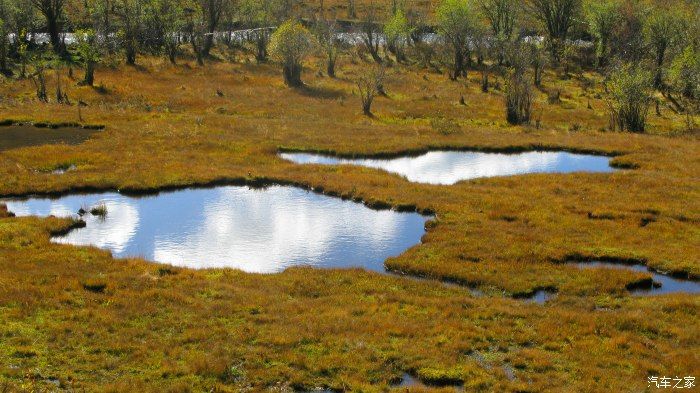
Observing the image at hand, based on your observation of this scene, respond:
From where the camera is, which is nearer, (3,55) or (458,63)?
(3,55)

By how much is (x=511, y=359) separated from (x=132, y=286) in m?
12.6

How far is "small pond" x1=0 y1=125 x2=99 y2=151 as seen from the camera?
46688mm

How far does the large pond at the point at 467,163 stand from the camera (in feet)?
139

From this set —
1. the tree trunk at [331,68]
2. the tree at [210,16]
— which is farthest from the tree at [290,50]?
the tree at [210,16]

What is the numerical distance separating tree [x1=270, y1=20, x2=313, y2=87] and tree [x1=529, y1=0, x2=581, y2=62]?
3938cm

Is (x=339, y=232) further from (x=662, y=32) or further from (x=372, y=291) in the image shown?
(x=662, y=32)

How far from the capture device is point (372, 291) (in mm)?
24281

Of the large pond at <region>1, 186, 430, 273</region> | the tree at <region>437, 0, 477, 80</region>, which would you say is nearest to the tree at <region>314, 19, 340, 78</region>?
the tree at <region>437, 0, 477, 80</region>

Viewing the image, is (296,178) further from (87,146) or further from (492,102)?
(492,102)

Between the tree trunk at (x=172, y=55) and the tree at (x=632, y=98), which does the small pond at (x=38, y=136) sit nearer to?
the tree trunk at (x=172, y=55)

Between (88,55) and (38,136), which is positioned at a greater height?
(88,55)

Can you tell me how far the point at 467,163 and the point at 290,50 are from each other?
3318 cm

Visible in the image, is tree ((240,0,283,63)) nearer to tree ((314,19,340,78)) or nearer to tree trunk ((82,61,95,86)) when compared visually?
tree ((314,19,340,78))

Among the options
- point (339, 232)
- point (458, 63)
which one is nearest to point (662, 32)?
point (458, 63)
